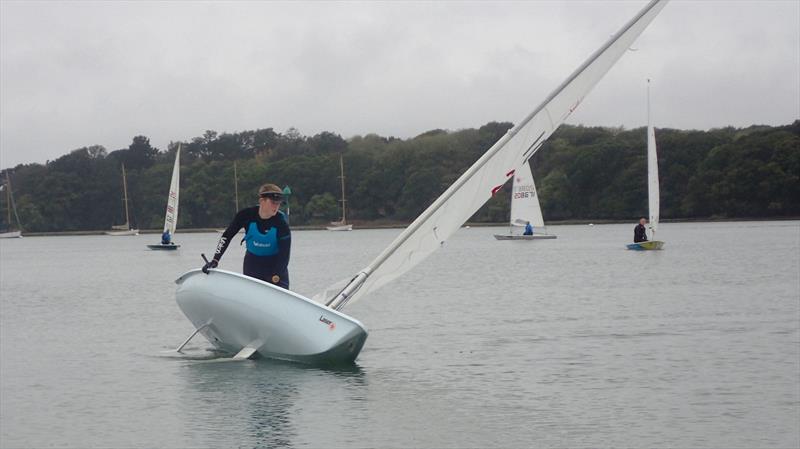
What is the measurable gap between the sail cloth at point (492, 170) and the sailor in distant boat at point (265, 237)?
798 millimetres

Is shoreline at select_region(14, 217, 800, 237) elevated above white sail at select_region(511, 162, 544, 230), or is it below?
below

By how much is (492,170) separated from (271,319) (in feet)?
9.96

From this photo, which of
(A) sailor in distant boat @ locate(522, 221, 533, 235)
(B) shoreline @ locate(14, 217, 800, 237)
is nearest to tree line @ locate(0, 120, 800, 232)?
(B) shoreline @ locate(14, 217, 800, 237)

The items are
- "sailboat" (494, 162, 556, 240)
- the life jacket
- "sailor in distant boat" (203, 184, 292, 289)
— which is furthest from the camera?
"sailboat" (494, 162, 556, 240)

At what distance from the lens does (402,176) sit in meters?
133

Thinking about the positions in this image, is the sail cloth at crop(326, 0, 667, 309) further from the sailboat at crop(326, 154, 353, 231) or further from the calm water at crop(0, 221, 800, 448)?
the sailboat at crop(326, 154, 353, 231)

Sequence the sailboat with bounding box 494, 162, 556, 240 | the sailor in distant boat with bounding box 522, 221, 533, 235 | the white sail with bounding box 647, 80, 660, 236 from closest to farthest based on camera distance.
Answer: the white sail with bounding box 647, 80, 660, 236 → the sailboat with bounding box 494, 162, 556, 240 → the sailor in distant boat with bounding box 522, 221, 533, 235

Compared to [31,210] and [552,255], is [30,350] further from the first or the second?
[31,210]

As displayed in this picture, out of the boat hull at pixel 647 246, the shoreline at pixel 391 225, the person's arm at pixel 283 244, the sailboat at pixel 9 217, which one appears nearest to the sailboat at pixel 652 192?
the boat hull at pixel 647 246

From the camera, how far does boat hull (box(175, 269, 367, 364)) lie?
1324cm

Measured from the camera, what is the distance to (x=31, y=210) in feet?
479

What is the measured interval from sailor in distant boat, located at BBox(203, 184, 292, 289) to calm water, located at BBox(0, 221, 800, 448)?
3.92 ft

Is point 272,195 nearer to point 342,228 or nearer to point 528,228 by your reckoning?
point 528,228

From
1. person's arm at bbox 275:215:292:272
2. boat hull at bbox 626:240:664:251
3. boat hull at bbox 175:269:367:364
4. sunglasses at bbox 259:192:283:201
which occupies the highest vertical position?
sunglasses at bbox 259:192:283:201
